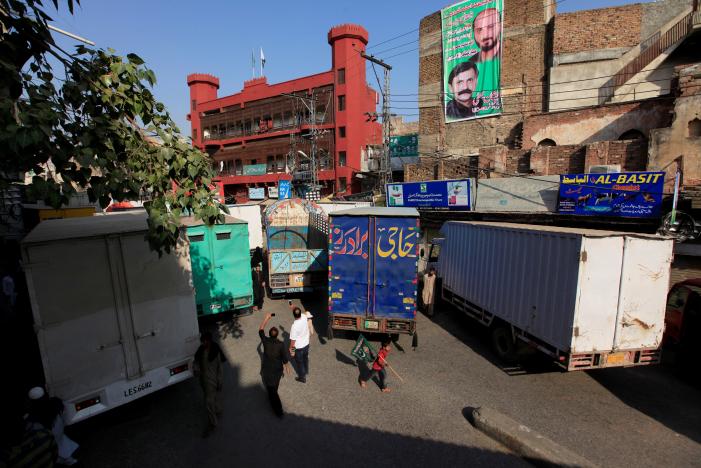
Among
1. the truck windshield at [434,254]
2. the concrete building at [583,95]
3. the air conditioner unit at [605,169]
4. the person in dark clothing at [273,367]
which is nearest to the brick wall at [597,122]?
the concrete building at [583,95]

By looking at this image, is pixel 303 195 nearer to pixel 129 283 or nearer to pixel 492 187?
pixel 492 187

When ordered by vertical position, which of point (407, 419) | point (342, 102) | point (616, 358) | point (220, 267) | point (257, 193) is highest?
point (342, 102)

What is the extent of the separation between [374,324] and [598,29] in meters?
22.8

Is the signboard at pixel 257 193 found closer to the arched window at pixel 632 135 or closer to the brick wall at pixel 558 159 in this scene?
the brick wall at pixel 558 159

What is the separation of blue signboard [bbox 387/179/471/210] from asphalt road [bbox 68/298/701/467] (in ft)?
35.0

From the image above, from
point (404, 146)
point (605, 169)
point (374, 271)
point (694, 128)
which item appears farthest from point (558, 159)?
point (404, 146)

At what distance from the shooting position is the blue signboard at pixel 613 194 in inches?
444

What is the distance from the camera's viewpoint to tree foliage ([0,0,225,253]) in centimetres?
293

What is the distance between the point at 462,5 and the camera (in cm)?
2342

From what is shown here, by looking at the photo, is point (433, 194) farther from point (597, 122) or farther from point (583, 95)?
point (583, 95)

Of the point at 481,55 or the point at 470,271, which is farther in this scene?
the point at 481,55

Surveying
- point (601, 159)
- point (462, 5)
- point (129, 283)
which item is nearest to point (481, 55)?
point (462, 5)

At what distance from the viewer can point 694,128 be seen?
502 inches

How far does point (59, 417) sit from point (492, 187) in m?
16.8
